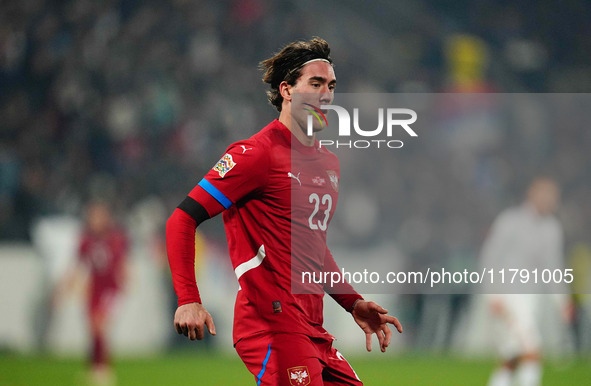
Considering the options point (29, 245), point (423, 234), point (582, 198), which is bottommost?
point (29, 245)

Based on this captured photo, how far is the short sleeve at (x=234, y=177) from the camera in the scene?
2.95m

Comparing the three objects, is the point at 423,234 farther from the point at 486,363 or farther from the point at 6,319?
the point at 6,319

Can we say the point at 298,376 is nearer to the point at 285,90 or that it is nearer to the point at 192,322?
the point at 192,322

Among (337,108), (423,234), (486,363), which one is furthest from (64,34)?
(337,108)

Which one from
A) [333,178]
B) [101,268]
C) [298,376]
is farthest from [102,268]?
[298,376]

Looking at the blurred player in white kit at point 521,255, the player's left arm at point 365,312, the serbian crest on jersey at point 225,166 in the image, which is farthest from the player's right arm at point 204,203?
the blurred player in white kit at point 521,255

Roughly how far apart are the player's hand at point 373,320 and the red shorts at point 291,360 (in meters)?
0.23

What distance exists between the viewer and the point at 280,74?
3361 millimetres

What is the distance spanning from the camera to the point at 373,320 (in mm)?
3348

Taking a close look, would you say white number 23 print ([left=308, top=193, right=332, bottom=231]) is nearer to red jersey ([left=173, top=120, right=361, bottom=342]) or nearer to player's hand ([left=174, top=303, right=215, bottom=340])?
red jersey ([left=173, top=120, right=361, bottom=342])

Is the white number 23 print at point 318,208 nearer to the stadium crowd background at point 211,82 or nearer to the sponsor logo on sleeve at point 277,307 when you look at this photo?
the sponsor logo on sleeve at point 277,307

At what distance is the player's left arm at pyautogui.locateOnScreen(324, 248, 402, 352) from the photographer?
3270 mm

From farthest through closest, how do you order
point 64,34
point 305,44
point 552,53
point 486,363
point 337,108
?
point 552,53
point 64,34
point 486,363
point 337,108
point 305,44

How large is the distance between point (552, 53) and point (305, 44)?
1338cm
